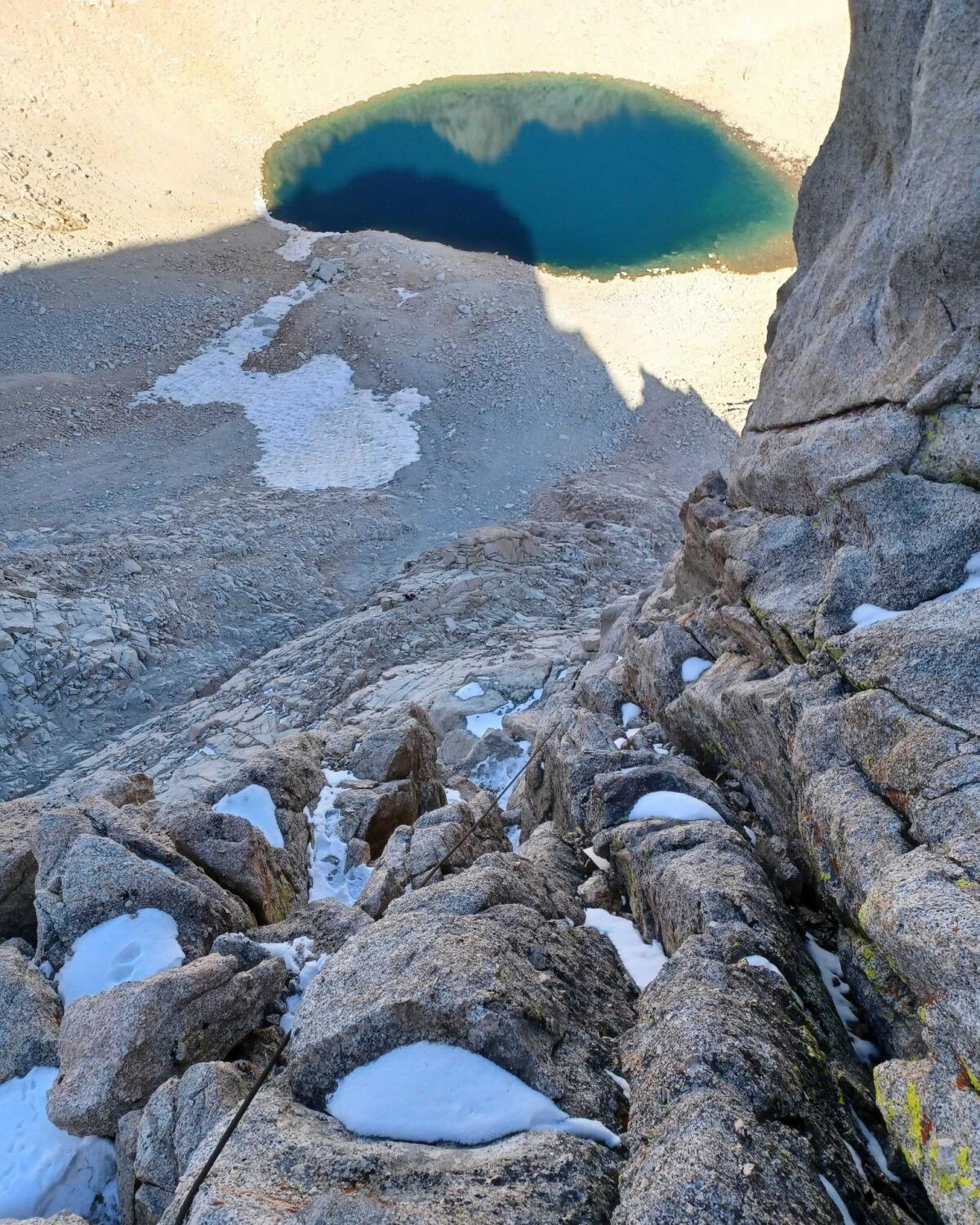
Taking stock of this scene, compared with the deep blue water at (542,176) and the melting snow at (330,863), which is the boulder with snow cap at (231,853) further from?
the deep blue water at (542,176)

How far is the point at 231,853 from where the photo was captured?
11.3m

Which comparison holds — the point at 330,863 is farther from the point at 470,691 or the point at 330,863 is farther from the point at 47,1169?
the point at 470,691

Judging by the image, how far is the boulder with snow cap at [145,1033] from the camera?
7.51 m

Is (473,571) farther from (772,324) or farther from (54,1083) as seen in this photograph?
(54,1083)

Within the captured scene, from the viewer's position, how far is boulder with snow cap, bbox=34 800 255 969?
956 centimetres

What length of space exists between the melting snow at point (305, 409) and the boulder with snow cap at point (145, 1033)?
25237 millimetres

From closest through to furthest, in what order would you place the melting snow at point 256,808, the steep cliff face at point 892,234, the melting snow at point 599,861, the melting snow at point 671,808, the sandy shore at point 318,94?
1. the steep cliff face at point 892,234
2. the melting snow at point 671,808
3. the melting snow at point 599,861
4. the melting snow at point 256,808
5. the sandy shore at point 318,94

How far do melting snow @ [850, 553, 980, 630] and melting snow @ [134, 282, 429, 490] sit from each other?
2515 centimetres

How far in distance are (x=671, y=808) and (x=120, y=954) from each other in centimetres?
728

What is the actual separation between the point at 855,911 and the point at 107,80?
227ft

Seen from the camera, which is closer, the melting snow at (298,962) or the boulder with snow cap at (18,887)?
the melting snow at (298,962)

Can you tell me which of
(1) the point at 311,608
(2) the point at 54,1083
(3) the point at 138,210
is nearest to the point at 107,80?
(3) the point at 138,210

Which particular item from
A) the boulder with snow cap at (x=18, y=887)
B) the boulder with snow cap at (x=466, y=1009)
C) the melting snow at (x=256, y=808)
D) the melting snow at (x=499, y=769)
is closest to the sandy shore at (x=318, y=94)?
the melting snow at (x=499, y=769)

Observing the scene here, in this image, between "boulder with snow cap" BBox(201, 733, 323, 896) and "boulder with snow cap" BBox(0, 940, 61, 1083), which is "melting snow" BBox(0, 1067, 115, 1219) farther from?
"boulder with snow cap" BBox(201, 733, 323, 896)
